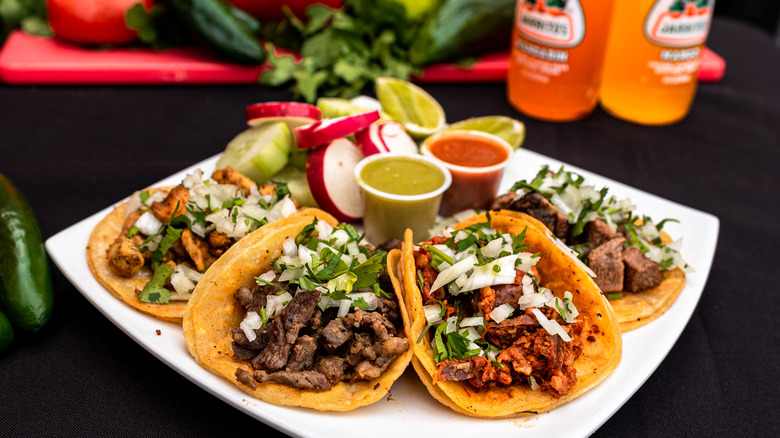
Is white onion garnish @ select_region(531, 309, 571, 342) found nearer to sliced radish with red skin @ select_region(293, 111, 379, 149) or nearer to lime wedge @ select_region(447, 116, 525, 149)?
sliced radish with red skin @ select_region(293, 111, 379, 149)

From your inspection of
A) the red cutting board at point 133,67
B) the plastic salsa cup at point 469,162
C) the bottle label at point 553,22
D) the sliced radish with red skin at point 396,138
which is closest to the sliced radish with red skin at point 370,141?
the sliced radish with red skin at point 396,138

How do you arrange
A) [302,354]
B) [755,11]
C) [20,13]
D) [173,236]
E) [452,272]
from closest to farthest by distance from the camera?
[302,354]
[452,272]
[173,236]
[20,13]
[755,11]

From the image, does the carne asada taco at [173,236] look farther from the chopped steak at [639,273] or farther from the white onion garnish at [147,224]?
the chopped steak at [639,273]

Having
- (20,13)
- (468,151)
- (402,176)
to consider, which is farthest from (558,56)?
(20,13)

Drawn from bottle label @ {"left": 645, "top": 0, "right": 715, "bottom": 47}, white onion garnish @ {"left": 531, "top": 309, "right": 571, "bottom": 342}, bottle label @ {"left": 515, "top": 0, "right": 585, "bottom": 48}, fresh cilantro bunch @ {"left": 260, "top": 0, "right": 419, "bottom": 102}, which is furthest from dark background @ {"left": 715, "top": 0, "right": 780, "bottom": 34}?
white onion garnish @ {"left": 531, "top": 309, "right": 571, "bottom": 342}

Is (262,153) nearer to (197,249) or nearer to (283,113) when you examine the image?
(283,113)

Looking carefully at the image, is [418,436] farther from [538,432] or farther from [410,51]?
[410,51]
